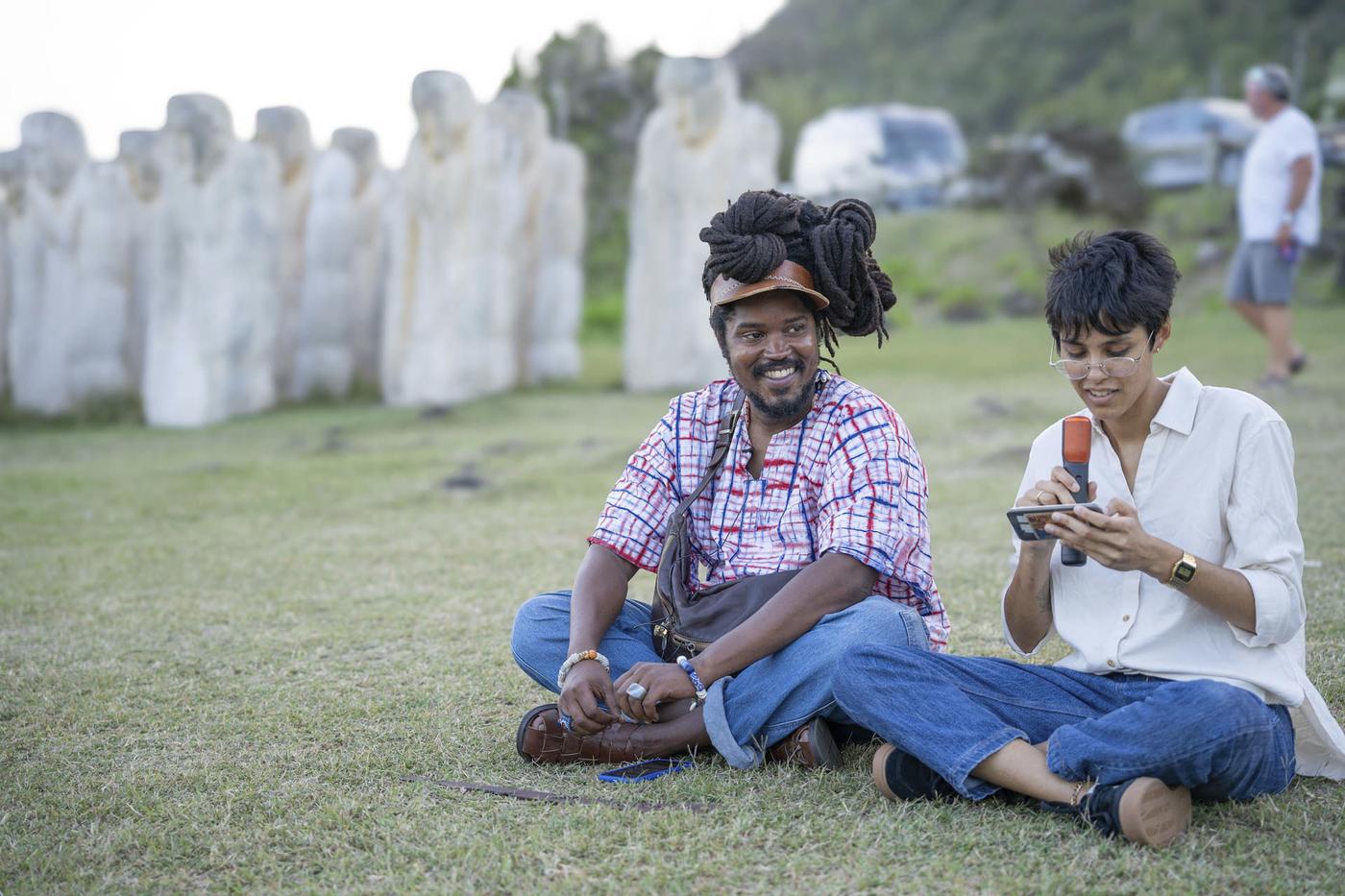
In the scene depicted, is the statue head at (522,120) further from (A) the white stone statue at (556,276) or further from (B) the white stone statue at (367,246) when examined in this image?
(B) the white stone statue at (367,246)

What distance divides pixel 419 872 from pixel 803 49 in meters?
57.1

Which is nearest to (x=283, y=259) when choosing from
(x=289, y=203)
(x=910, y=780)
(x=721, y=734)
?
(x=289, y=203)

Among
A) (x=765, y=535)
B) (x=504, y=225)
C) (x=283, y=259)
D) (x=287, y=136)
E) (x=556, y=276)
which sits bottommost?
(x=765, y=535)

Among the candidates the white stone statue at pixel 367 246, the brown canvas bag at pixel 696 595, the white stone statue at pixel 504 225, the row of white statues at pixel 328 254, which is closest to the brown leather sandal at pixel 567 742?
the brown canvas bag at pixel 696 595

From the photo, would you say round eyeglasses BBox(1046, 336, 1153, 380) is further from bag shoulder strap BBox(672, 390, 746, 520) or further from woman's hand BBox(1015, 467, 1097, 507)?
bag shoulder strap BBox(672, 390, 746, 520)

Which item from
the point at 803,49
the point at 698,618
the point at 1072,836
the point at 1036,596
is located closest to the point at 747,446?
the point at 698,618

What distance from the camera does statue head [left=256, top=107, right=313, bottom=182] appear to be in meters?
12.6

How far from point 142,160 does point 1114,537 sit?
11.8 meters

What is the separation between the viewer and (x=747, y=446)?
10.5ft

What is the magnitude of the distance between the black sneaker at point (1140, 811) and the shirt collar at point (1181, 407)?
72cm

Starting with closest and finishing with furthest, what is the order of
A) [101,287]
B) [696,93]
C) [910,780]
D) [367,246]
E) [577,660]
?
[910,780] → [577,660] → [696,93] → [101,287] → [367,246]

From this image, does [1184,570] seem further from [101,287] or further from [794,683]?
[101,287]

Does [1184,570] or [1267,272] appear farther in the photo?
[1267,272]

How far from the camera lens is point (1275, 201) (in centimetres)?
813
